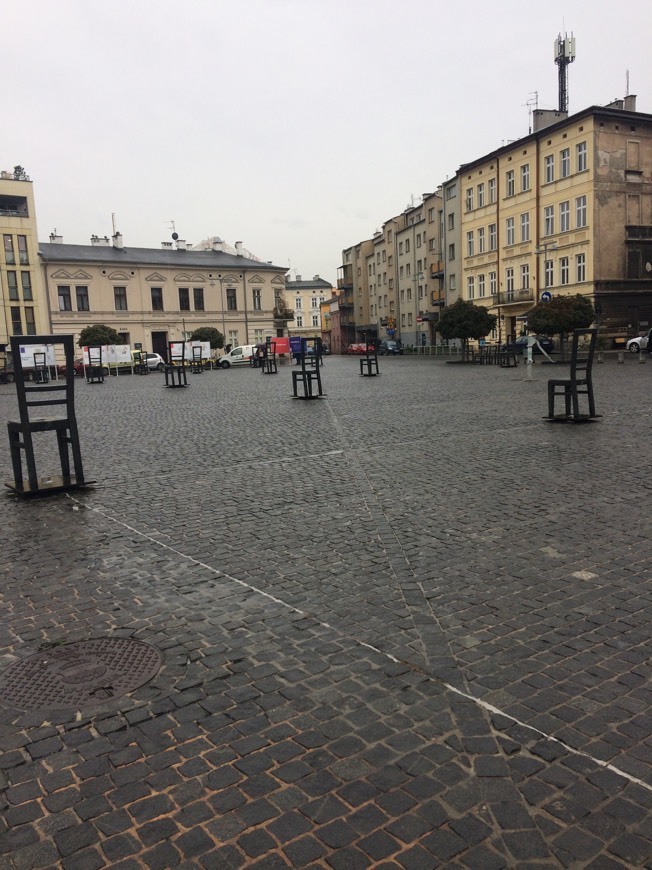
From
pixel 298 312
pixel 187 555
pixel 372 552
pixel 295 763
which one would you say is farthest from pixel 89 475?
pixel 298 312

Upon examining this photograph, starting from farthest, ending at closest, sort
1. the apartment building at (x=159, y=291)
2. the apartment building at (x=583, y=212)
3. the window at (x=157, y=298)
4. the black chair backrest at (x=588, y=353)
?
the window at (x=157, y=298) → the apartment building at (x=159, y=291) → the apartment building at (x=583, y=212) → the black chair backrest at (x=588, y=353)

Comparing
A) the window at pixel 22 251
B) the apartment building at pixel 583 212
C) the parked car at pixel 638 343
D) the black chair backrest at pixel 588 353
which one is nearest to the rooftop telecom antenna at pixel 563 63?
the apartment building at pixel 583 212

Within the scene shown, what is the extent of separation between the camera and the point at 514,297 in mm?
55250

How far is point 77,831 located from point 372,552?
129 inches

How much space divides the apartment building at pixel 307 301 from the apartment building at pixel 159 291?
48.1 metres

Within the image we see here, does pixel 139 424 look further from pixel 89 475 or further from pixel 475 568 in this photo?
pixel 475 568

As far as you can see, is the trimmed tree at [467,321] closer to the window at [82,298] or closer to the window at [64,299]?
Result: the window at [82,298]

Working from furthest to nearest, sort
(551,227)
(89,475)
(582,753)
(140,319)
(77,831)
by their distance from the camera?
1. (140,319)
2. (551,227)
3. (89,475)
4. (582,753)
5. (77,831)

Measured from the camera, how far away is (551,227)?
5091cm

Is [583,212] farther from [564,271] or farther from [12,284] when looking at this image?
[12,284]

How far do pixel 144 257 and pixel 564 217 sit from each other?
45520 mm

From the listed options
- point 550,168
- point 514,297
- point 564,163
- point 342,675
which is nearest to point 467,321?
point 514,297

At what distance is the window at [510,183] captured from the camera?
55.5 m

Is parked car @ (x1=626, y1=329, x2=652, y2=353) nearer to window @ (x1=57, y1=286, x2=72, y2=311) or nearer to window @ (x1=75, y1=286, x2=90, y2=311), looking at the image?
window @ (x1=75, y1=286, x2=90, y2=311)
